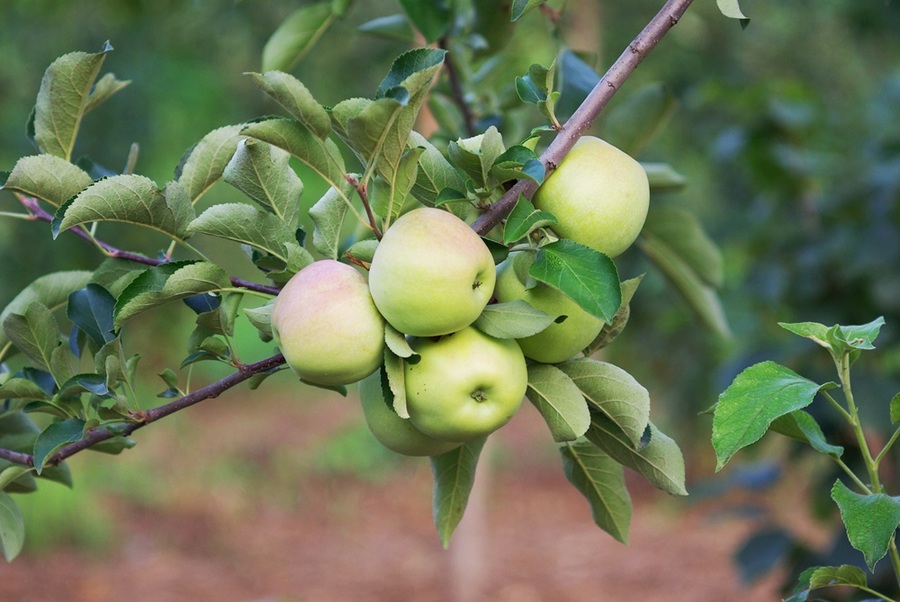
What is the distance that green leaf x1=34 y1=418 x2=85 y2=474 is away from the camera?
739mm

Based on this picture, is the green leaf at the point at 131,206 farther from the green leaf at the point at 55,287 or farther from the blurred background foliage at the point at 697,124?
the blurred background foliage at the point at 697,124

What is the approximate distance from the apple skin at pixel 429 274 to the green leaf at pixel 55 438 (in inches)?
11.7

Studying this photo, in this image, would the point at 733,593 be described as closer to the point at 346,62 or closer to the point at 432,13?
the point at 346,62

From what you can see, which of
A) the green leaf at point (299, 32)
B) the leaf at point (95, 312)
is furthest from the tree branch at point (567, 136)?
the green leaf at point (299, 32)

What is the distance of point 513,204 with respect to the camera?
27.8 inches

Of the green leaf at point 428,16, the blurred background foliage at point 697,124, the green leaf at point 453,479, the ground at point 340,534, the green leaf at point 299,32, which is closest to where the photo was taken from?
the green leaf at point 453,479

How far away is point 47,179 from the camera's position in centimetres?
75

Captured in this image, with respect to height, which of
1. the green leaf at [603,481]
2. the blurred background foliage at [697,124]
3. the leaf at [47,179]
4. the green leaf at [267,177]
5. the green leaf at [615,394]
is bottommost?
the blurred background foliage at [697,124]

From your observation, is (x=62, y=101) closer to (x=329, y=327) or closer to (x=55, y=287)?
(x=55, y=287)

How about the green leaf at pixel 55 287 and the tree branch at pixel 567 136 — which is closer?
the tree branch at pixel 567 136

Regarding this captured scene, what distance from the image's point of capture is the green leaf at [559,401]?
2.29 feet

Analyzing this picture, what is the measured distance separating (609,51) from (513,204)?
415 cm

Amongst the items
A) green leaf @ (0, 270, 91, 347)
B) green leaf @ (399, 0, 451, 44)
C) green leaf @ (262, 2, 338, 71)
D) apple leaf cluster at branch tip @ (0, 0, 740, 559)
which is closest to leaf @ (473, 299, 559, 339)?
apple leaf cluster at branch tip @ (0, 0, 740, 559)

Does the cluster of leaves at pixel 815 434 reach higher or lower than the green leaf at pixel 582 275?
lower
